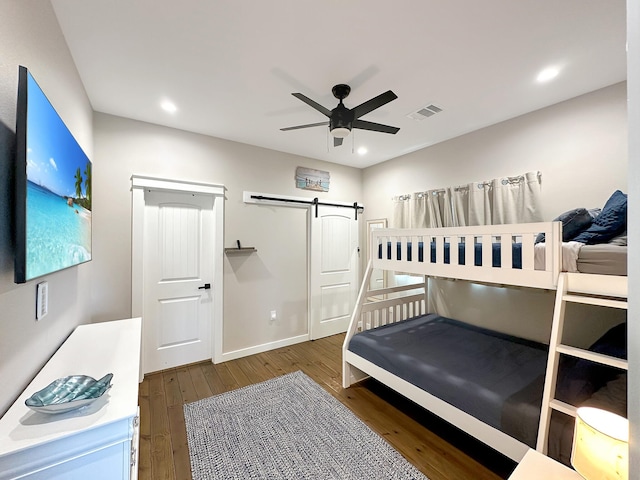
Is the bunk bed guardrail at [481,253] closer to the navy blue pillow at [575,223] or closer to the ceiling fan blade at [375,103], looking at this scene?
the navy blue pillow at [575,223]

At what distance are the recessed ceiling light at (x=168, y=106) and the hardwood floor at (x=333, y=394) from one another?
2.66 metres

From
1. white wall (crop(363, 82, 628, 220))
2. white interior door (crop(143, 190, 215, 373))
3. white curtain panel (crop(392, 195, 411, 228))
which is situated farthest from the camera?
white curtain panel (crop(392, 195, 411, 228))

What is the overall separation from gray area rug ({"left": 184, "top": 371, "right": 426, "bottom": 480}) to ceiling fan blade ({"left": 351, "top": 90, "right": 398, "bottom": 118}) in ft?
7.71

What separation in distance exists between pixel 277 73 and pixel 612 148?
8.86ft

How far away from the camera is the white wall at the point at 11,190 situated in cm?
91

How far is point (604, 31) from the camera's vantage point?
1513 millimetres

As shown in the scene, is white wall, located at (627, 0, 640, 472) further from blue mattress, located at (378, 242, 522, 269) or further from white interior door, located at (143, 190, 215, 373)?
white interior door, located at (143, 190, 215, 373)

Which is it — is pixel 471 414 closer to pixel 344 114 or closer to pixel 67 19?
pixel 344 114

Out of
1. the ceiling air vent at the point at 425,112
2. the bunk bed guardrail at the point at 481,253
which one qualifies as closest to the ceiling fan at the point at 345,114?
the ceiling air vent at the point at 425,112

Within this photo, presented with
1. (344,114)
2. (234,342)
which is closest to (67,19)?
(344,114)

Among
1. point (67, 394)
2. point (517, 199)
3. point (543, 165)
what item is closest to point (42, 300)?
point (67, 394)

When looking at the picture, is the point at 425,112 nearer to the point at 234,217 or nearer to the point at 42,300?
the point at 234,217

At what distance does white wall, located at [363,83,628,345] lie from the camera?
206 centimetres

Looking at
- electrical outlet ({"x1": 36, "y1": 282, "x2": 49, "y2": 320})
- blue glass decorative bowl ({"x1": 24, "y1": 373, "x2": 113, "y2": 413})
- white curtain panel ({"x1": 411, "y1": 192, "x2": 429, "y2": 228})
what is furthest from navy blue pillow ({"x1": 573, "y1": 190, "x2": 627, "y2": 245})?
electrical outlet ({"x1": 36, "y1": 282, "x2": 49, "y2": 320})
